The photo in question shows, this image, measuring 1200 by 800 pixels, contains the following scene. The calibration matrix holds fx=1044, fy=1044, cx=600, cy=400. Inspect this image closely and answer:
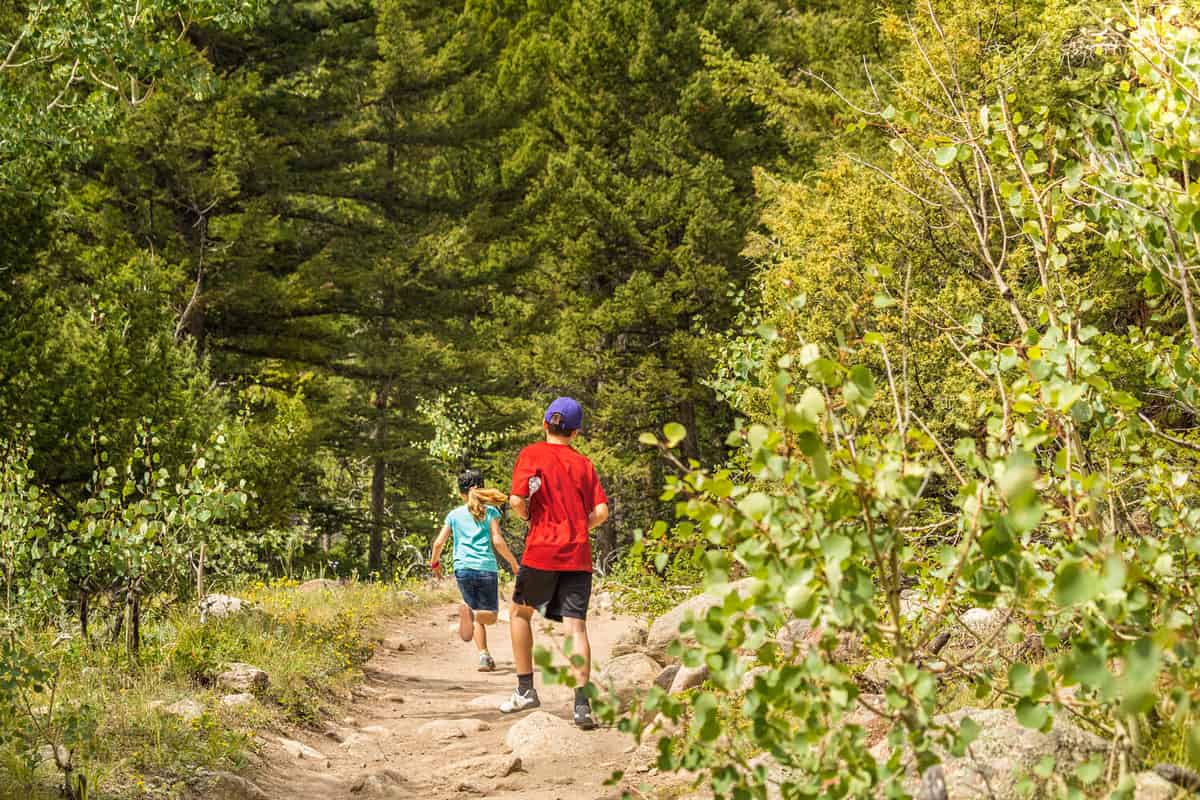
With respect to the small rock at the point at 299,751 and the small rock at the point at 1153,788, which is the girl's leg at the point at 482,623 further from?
the small rock at the point at 1153,788

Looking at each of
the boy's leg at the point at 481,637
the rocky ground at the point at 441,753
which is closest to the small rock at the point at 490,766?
the rocky ground at the point at 441,753

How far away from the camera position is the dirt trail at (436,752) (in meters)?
5.23

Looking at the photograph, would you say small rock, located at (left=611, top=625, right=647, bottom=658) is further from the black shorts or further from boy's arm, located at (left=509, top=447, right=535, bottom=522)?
boy's arm, located at (left=509, top=447, right=535, bottom=522)

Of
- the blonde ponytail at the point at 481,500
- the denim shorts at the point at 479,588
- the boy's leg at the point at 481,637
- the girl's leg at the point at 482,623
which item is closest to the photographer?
the blonde ponytail at the point at 481,500

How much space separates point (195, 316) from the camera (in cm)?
1842

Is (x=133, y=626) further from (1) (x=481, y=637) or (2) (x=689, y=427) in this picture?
(2) (x=689, y=427)

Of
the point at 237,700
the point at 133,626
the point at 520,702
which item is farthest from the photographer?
the point at 520,702

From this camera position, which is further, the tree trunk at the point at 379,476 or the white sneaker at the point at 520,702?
the tree trunk at the point at 379,476

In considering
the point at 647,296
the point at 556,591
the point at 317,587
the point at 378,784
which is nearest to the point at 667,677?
the point at 556,591

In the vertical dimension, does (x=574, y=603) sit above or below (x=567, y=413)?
below

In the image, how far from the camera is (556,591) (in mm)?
6262

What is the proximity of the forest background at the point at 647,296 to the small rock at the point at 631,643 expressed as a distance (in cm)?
47

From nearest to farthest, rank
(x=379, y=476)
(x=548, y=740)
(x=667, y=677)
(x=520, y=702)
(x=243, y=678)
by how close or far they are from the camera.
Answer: (x=548, y=740) < (x=243, y=678) < (x=667, y=677) < (x=520, y=702) < (x=379, y=476)

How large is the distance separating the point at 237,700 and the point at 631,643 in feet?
14.4
